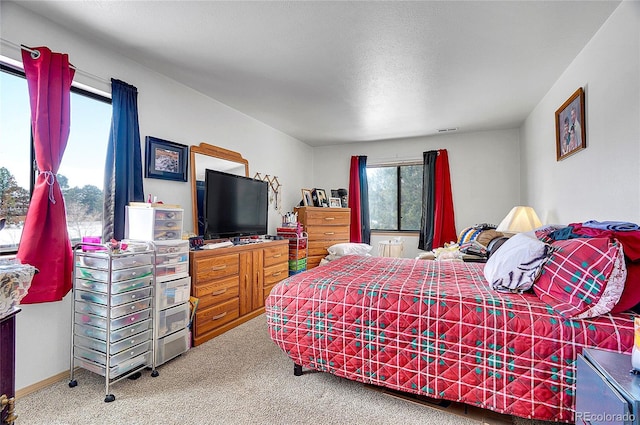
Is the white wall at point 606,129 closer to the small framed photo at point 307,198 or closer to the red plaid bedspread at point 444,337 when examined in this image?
the red plaid bedspread at point 444,337

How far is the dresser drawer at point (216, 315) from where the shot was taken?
2689 mm

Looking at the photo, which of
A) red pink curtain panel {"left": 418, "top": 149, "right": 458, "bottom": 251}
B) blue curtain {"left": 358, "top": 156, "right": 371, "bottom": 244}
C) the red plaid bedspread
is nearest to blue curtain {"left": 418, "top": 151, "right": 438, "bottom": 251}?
red pink curtain panel {"left": 418, "top": 149, "right": 458, "bottom": 251}

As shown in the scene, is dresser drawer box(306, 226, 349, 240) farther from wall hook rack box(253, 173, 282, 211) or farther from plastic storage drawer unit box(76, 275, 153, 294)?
plastic storage drawer unit box(76, 275, 153, 294)

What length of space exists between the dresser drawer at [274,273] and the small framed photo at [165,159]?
1.44 m

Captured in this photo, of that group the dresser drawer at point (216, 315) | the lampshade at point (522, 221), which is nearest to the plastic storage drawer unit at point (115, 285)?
the dresser drawer at point (216, 315)

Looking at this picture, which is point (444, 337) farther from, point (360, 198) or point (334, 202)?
→ point (360, 198)

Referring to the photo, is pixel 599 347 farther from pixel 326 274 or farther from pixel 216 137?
pixel 216 137

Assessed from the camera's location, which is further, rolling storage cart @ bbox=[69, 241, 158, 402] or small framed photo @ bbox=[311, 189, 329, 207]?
small framed photo @ bbox=[311, 189, 329, 207]

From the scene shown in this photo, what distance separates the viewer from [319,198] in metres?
5.29

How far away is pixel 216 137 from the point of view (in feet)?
11.5

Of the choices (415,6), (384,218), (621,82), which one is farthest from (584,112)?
(384,218)

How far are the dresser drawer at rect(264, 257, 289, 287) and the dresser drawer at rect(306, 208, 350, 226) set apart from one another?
111 cm

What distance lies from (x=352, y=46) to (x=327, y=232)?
3166mm

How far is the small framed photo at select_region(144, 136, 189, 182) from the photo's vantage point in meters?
2.71
